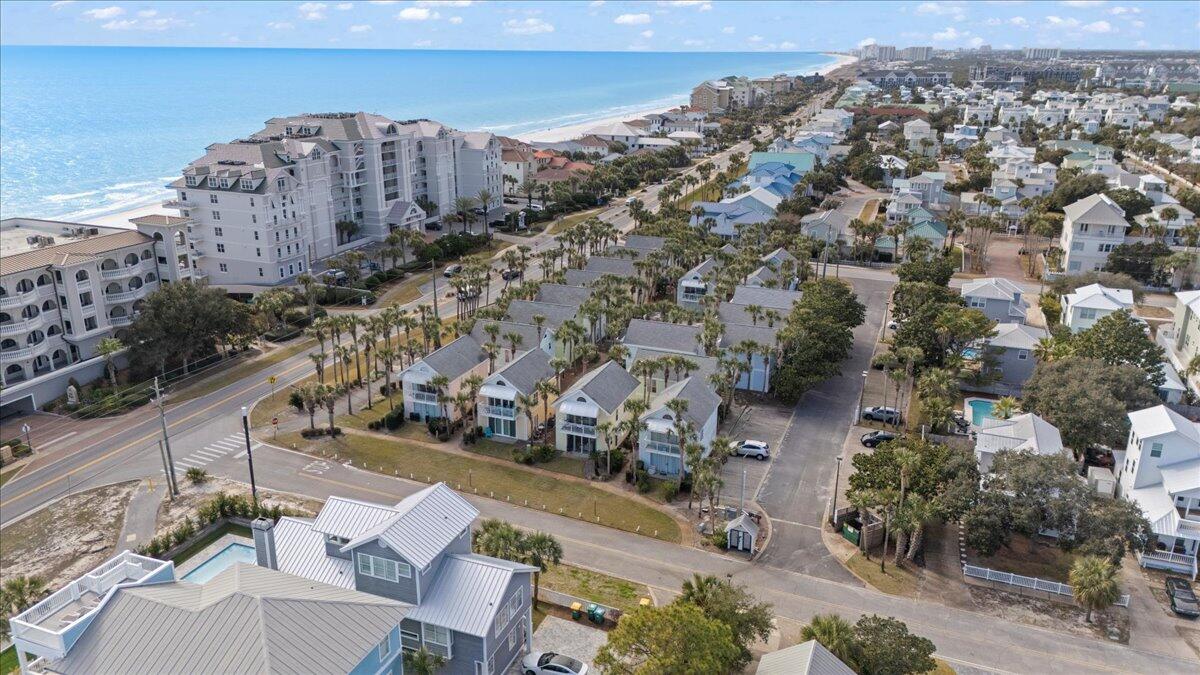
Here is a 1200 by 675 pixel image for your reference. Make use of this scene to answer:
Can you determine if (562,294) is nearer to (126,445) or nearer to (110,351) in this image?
(126,445)

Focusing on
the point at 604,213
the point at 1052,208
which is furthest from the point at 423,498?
the point at 1052,208

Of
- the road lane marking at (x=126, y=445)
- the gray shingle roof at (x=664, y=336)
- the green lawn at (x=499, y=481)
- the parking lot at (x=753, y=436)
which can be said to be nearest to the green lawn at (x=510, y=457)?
the green lawn at (x=499, y=481)

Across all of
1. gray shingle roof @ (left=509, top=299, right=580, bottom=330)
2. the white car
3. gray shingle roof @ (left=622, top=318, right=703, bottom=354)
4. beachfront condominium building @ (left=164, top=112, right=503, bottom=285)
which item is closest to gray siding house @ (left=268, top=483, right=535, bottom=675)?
the white car

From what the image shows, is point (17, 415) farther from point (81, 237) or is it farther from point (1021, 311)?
point (1021, 311)

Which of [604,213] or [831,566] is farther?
[604,213]

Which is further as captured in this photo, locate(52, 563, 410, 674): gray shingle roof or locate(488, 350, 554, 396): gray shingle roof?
locate(488, 350, 554, 396): gray shingle roof

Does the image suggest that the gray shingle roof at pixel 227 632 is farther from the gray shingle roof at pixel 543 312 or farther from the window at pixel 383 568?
the gray shingle roof at pixel 543 312

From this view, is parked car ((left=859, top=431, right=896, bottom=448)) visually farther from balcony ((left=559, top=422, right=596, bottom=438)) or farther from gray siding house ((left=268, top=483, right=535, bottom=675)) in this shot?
gray siding house ((left=268, top=483, right=535, bottom=675))

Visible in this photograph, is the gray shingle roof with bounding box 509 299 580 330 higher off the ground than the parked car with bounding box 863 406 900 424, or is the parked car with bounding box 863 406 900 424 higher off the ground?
the gray shingle roof with bounding box 509 299 580 330
